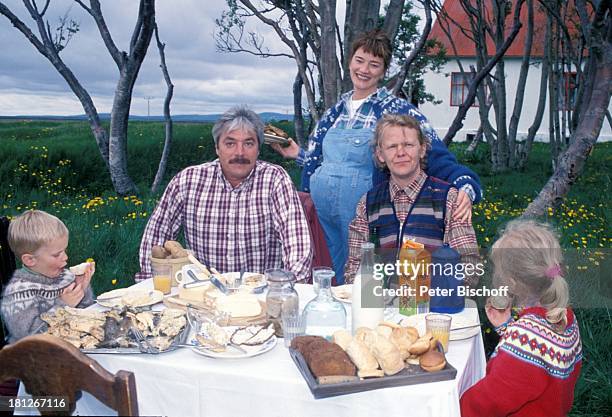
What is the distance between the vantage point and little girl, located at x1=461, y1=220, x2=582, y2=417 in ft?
5.82

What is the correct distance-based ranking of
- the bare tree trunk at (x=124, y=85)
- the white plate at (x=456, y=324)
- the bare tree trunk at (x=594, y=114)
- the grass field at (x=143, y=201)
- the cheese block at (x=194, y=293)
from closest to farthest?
the white plate at (x=456, y=324), the cheese block at (x=194, y=293), the grass field at (x=143, y=201), the bare tree trunk at (x=594, y=114), the bare tree trunk at (x=124, y=85)

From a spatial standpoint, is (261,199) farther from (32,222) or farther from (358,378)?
(358,378)

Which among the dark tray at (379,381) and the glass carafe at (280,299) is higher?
the glass carafe at (280,299)

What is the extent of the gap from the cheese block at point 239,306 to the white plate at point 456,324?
490 mm

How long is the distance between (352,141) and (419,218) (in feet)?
2.77

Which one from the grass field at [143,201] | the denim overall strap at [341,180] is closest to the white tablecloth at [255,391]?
the denim overall strap at [341,180]

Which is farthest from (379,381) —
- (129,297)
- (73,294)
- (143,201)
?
(143,201)

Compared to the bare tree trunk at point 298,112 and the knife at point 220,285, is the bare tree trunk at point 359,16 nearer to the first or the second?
the knife at point 220,285

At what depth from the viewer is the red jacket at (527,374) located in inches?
69.6

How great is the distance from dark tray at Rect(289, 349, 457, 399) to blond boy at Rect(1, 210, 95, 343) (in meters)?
1.00

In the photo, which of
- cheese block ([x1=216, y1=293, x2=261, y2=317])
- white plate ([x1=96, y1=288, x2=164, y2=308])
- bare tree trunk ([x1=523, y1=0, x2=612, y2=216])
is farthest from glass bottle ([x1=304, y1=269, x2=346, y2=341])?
bare tree trunk ([x1=523, y1=0, x2=612, y2=216])

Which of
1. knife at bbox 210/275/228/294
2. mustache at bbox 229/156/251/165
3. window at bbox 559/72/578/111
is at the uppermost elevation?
window at bbox 559/72/578/111

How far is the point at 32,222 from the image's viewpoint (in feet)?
7.18

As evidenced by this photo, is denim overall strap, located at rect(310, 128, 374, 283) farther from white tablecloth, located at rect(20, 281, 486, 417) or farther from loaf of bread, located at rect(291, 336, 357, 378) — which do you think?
loaf of bread, located at rect(291, 336, 357, 378)
